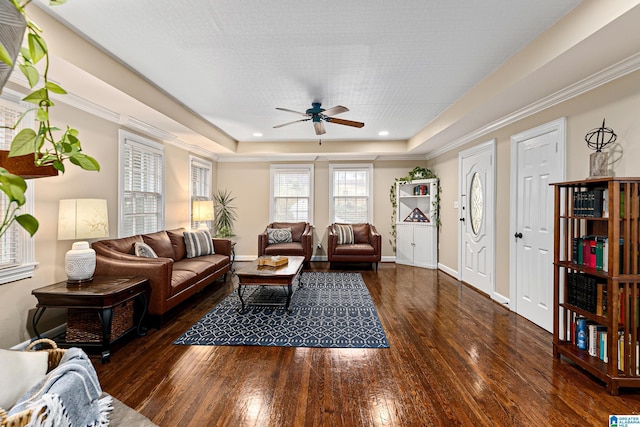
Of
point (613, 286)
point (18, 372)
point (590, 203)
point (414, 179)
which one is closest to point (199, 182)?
point (414, 179)

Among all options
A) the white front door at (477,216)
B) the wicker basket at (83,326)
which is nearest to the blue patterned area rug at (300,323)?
the wicker basket at (83,326)

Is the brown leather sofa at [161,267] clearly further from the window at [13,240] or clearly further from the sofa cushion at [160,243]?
the window at [13,240]

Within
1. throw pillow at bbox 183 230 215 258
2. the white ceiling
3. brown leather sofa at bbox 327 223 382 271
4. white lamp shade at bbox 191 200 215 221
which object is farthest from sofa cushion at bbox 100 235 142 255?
brown leather sofa at bbox 327 223 382 271

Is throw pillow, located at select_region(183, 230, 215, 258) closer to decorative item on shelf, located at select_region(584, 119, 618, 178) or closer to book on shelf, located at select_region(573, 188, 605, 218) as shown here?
book on shelf, located at select_region(573, 188, 605, 218)

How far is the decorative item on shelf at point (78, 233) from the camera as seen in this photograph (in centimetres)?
286

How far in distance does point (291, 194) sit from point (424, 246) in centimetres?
308

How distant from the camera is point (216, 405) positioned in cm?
208

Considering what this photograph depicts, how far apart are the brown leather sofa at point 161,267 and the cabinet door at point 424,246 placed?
392 centimetres

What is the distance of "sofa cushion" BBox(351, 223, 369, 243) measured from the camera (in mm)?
6664

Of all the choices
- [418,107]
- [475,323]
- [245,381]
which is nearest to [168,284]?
[245,381]

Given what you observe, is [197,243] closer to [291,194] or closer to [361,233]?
[291,194]

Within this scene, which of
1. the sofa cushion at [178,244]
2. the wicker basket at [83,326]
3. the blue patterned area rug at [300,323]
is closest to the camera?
the wicker basket at [83,326]

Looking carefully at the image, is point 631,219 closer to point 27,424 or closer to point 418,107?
point 418,107

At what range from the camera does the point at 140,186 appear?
4.44 m
